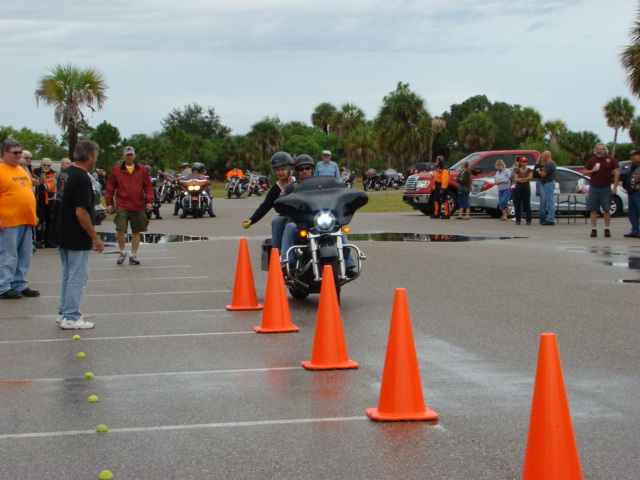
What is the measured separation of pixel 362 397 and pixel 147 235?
1794cm

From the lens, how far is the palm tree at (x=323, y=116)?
105562mm

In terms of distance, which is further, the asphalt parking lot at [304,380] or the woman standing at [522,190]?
the woman standing at [522,190]

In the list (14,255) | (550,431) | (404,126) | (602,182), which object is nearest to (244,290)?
(14,255)

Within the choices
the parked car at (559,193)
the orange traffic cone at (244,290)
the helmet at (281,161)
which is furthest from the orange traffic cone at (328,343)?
the parked car at (559,193)

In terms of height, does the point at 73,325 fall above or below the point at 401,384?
below

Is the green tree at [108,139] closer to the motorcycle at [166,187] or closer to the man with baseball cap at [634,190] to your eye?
the motorcycle at [166,187]

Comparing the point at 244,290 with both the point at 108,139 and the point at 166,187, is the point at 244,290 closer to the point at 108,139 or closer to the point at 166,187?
the point at 166,187

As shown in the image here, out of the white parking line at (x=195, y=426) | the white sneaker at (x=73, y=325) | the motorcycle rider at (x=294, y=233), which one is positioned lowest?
the white parking line at (x=195, y=426)

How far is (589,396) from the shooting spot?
19.6 ft

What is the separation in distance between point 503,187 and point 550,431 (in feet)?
76.5

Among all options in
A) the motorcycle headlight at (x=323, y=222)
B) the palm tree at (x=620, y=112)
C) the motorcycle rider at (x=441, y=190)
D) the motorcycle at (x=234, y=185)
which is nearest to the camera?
the motorcycle headlight at (x=323, y=222)

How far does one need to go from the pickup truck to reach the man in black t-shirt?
20283mm

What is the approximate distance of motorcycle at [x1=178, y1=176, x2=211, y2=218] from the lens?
102 feet

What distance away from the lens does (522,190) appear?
81.8ft
